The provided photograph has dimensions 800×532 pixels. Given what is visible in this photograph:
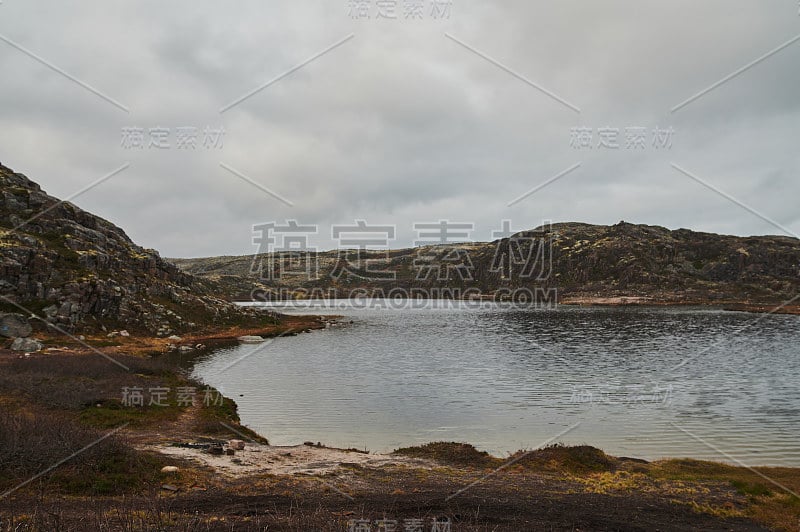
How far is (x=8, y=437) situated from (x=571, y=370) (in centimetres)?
4705

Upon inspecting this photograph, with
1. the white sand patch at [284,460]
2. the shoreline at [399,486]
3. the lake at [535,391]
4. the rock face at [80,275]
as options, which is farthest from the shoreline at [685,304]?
the white sand patch at [284,460]

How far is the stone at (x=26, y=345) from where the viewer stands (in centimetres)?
4516

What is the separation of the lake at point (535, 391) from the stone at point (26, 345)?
16132 mm

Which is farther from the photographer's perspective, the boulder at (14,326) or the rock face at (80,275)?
the rock face at (80,275)

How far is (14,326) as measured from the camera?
169 ft

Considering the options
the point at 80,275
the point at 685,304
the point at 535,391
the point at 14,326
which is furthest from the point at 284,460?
the point at 685,304

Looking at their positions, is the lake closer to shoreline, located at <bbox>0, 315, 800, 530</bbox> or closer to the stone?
shoreline, located at <bbox>0, 315, 800, 530</bbox>

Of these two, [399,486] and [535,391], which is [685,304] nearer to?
[535,391]

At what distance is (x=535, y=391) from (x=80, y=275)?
207ft

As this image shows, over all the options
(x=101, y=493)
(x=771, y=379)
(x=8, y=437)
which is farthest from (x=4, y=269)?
(x=771, y=379)

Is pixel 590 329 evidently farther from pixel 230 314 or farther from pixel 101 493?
pixel 101 493

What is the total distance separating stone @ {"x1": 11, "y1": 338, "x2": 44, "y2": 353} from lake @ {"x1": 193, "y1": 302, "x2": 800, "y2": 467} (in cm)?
1613

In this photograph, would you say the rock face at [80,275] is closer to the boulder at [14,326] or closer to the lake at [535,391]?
the boulder at [14,326]

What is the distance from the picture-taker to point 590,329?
86562mm
